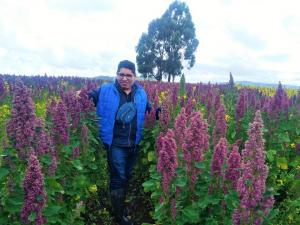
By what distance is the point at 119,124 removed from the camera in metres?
7.28

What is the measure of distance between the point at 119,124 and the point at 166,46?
5260 cm

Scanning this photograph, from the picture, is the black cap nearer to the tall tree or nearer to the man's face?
the man's face

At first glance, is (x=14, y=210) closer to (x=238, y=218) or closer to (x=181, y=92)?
(x=238, y=218)

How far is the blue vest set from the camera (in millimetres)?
7195

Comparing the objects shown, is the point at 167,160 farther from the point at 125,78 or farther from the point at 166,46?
the point at 166,46

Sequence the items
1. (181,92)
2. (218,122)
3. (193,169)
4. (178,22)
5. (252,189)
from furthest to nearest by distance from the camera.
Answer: (178,22), (181,92), (218,122), (193,169), (252,189)

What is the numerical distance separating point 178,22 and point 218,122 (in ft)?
181

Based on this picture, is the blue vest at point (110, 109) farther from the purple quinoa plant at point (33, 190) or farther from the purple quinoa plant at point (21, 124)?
the purple quinoa plant at point (33, 190)

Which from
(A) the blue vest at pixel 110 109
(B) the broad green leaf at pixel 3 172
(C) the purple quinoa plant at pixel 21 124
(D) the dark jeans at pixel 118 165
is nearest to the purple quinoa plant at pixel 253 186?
(C) the purple quinoa plant at pixel 21 124

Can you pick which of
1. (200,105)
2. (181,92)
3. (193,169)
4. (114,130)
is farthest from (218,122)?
(200,105)

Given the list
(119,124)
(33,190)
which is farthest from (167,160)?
(119,124)

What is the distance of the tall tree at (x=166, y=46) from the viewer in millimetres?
58406

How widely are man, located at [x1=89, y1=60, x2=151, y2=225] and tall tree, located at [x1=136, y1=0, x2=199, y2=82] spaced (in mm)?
51150

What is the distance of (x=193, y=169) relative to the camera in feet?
17.6
